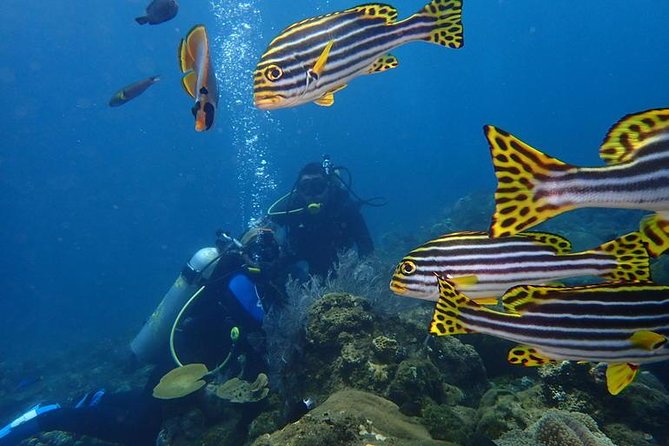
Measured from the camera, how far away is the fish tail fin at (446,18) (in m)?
2.83

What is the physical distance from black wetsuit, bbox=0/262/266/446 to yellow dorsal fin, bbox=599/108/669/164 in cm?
610

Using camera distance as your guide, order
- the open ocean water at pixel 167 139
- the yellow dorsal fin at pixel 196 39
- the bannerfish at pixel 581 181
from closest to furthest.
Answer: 1. the bannerfish at pixel 581 181
2. the yellow dorsal fin at pixel 196 39
3. the open ocean water at pixel 167 139

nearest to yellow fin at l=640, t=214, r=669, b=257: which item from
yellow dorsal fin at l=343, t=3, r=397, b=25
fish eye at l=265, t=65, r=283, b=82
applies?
yellow dorsal fin at l=343, t=3, r=397, b=25

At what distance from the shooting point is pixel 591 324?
229cm

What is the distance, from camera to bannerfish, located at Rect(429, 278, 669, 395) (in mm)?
2209

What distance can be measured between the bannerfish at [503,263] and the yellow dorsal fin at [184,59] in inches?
80.5

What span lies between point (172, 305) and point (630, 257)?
8495mm

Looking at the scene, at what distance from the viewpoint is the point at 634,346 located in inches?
87.7

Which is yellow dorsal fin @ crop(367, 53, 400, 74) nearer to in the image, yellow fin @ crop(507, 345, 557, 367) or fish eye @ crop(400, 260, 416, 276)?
fish eye @ crop(400, 260, 416, 276)

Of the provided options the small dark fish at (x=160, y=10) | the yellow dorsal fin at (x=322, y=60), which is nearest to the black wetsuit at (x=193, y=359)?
the small dark fish at (x=160, y=10)

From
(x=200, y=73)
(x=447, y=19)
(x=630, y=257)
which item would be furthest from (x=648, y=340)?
(x=200, y=73)

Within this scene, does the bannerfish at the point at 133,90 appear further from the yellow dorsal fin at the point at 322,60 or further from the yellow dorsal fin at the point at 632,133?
the yellow dorsal fin at the point at 632,133

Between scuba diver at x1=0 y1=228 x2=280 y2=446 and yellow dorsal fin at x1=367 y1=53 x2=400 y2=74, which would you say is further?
scuba diver at x1=0 y1=228 x2=280 y2=446

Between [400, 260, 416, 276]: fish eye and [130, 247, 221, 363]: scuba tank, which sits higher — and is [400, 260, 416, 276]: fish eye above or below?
above
